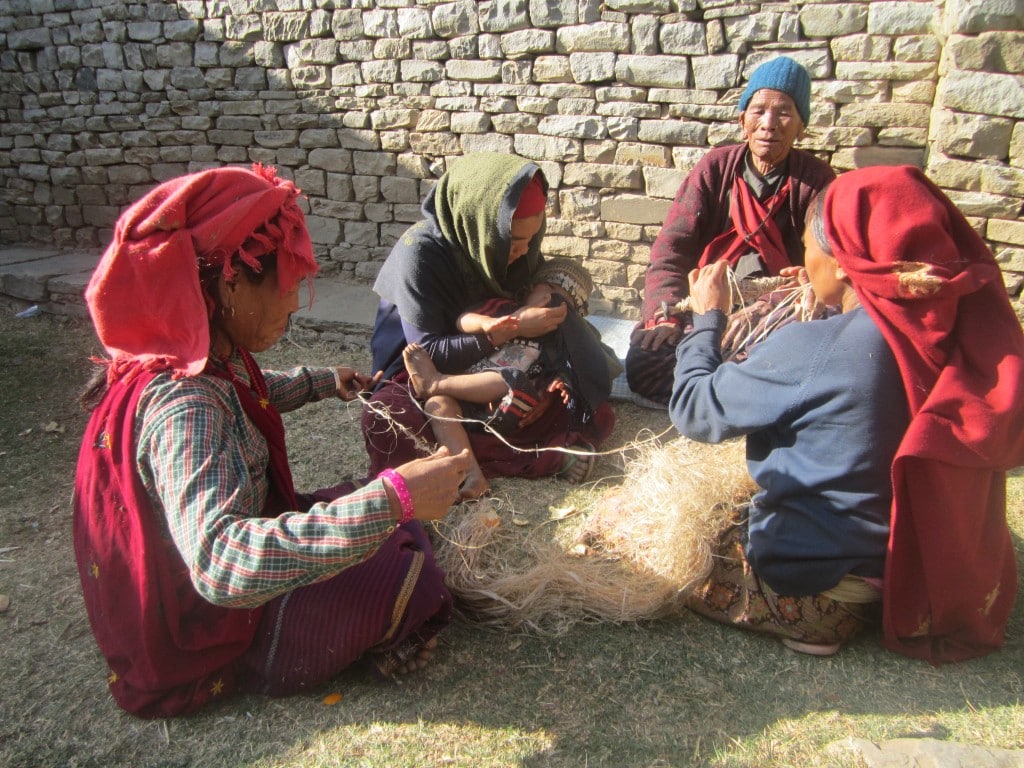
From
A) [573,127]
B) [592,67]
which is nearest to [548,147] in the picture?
[573,127]

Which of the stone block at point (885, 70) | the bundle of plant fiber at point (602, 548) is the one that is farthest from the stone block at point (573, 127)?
the bundle of plant fiber at point (602, 548)

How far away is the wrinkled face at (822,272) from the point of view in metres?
2.04

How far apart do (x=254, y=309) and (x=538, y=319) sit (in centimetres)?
150

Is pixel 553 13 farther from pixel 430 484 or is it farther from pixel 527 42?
pixel 430 484

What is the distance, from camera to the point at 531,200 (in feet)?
10.6

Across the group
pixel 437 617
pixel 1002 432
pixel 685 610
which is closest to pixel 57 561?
pixel 437 617

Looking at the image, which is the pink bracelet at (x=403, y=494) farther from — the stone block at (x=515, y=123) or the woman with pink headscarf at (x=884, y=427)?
the stone block at (x=515, y=123)

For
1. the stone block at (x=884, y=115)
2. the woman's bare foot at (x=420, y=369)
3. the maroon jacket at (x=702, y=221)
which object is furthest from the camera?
the stone block at (x=884, y=115)

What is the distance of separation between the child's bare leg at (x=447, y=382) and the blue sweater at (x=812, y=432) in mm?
1173

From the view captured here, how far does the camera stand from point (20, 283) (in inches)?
253

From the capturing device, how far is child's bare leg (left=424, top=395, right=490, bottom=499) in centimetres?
328

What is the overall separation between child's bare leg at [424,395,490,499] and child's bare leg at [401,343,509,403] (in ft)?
0.14

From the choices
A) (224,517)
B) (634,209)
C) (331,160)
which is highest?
(331,160)

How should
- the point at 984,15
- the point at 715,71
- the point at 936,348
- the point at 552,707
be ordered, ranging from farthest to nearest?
the point at 715,71 < the point at 984,15 < the point at 552,707 < the point at 936,348
